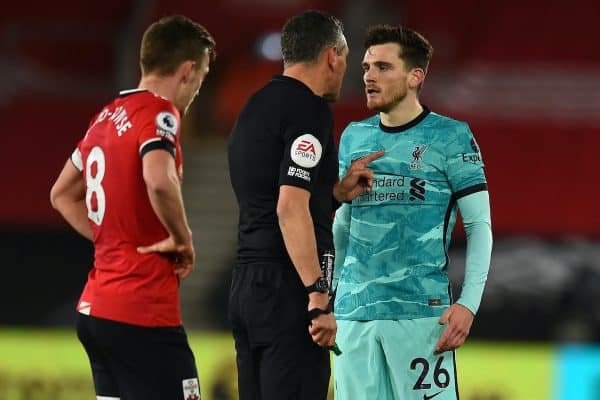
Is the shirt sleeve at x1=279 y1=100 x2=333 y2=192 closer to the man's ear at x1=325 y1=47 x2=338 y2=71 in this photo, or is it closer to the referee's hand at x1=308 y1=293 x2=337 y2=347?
the man's ear at x1=325 y1=47 x2=338 y2=71

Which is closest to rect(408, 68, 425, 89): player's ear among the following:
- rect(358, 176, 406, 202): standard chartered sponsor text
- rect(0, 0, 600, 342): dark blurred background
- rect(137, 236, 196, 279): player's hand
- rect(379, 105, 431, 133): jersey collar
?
rect(379, 105, 431, 133): jersey collar

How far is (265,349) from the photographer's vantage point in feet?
13.4

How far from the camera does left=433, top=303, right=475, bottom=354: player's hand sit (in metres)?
4.26

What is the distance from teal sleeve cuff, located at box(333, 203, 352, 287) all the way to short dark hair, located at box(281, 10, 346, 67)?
0.70 metres

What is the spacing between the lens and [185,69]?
163 inches

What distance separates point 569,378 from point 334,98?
4.93 m

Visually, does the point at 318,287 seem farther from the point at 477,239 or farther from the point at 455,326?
the point at 477,239

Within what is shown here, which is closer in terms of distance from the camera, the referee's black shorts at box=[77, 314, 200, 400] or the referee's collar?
the referee's black shorts at box=[77, 314, 200, 400]

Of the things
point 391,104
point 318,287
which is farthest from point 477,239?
point 318,287

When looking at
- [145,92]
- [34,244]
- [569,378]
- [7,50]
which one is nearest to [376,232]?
[145,92]

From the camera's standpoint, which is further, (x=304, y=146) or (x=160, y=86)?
(x=160, y=86)

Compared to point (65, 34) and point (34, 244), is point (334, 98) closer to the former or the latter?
point (34, 244)

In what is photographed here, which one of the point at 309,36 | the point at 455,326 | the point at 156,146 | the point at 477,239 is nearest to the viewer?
the point at 156,146

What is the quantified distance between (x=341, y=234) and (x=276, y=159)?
650mm
